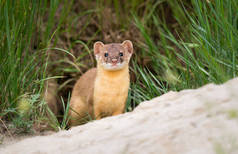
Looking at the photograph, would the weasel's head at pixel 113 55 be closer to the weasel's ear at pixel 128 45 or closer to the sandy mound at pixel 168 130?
the weasel's ear at pixel 128 45

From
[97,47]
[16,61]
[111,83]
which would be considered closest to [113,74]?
[111,83]

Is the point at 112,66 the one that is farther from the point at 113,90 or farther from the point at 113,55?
the point at 113,90

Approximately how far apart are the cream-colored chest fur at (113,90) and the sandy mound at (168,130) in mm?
1338

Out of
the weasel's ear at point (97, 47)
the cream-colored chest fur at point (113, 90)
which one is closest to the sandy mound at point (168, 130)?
the cream-colored chest fur at point (113, 90)

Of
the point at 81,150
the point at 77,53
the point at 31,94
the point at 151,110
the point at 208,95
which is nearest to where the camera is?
the point at 208,95

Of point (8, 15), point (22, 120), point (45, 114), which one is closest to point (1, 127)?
point (22, 120)

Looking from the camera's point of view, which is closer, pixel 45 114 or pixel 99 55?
pixel 45 114

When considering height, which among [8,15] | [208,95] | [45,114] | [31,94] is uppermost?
[8,15]

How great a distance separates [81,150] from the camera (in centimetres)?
252

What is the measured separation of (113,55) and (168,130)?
230 cm

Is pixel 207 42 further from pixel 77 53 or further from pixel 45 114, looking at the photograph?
pixel 77 53

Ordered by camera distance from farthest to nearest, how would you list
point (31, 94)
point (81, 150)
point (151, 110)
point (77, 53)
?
1. point (77, 53)
2. point (31, 94)
3. point (151, 110)
4. point (81, 150)

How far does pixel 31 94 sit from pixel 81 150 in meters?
1.62

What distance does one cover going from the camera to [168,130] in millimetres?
2230
